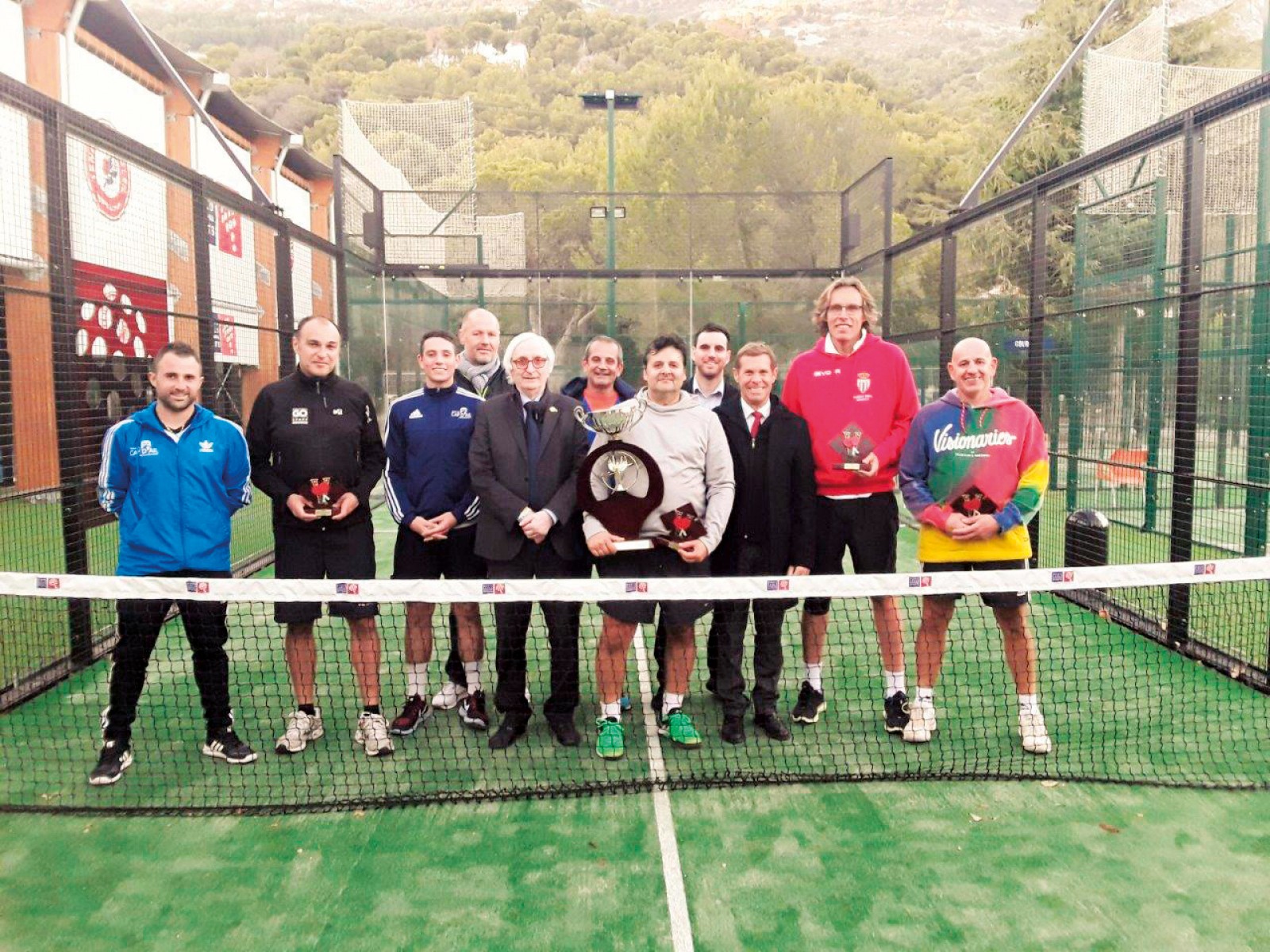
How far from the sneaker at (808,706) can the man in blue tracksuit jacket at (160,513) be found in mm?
2508

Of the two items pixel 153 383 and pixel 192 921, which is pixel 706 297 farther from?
pixel 192 921

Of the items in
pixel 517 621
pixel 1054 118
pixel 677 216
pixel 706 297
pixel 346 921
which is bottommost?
pixel 346 921

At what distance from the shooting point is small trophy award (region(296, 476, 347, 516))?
4.02 meters

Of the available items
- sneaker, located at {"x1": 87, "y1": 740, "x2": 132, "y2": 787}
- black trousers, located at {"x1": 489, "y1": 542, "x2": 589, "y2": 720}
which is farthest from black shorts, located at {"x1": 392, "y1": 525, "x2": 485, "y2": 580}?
sneaker, located at {"x1": 87, "y1": 740, "x2": 132, "y2": 787}

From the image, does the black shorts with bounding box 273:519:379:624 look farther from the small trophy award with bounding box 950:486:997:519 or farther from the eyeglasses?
the small trophy award with bounding box 950:486:997:519

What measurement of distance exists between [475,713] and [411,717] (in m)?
0.30

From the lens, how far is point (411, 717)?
4398 millimetres

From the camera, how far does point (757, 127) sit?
29312mm

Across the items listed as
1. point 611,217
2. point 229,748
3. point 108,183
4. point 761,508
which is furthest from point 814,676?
point 611,217

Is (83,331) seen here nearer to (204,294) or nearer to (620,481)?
(204,294)

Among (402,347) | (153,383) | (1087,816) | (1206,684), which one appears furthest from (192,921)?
(402,347)

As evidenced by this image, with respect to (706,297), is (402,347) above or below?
below

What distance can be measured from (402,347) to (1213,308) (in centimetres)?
999

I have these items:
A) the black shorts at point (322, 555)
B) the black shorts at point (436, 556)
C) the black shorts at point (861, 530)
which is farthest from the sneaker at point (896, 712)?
the black shorts at point (322, 555)
